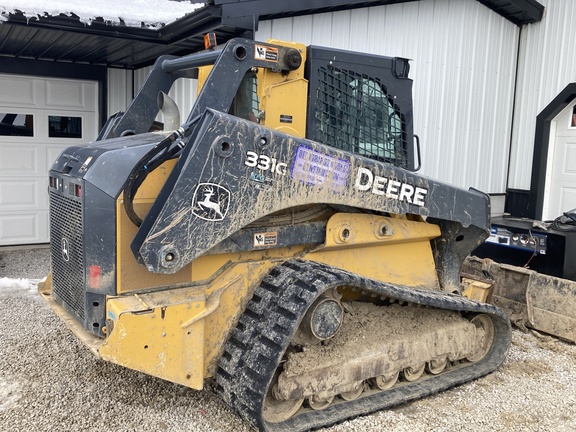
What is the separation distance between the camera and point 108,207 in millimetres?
3330

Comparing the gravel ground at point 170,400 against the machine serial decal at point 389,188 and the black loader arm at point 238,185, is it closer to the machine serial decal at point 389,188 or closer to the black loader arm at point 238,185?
the black loader arm at point 238,185

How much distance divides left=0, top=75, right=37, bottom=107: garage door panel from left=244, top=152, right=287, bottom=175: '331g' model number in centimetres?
733

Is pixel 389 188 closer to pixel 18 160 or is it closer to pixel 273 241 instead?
pixel 273 241

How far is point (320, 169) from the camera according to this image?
363 centimetres

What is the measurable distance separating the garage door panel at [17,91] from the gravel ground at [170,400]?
5.15m

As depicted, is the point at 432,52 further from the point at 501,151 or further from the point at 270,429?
the point at 270,429

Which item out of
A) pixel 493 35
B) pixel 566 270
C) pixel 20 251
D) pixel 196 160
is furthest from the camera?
pixel 20 251

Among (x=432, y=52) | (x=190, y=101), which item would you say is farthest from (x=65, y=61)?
(x=432, y=52)

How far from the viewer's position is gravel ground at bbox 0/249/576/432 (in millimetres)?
3758

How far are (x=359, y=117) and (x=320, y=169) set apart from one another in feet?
2.69

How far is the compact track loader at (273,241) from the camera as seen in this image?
327 centimetres

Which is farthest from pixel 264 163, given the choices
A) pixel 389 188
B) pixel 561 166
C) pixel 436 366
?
pixel 561 166

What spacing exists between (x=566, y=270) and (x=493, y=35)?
382 centimetres

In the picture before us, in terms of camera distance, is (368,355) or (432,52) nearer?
(368,355)
